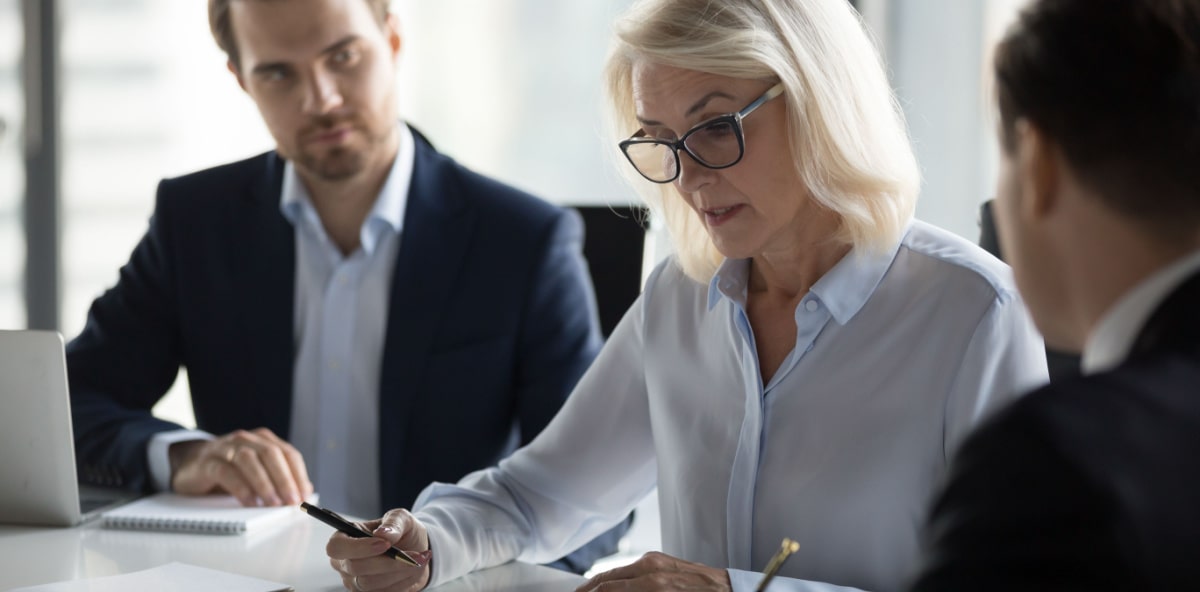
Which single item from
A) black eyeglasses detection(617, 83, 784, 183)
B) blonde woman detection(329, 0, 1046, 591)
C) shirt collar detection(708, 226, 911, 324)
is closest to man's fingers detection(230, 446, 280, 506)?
blonde woman detection(329, 0, 1046, 591)

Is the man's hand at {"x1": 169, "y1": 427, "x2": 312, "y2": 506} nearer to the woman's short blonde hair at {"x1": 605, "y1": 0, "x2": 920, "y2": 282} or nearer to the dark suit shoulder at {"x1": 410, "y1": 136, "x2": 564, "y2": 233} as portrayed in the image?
the dark suit shoulder at {"x1": 410, "y1": 136, "x2": 564, "y2": 233}

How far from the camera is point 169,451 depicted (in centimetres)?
209

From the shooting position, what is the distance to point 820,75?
5.28 feet

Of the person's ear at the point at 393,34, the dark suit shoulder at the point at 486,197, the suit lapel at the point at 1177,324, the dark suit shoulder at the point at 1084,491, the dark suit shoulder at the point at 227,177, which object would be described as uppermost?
the person's ear at the point at 393,34

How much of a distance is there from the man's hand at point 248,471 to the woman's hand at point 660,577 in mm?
A: 676

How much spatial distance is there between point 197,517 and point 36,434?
0.26 meters

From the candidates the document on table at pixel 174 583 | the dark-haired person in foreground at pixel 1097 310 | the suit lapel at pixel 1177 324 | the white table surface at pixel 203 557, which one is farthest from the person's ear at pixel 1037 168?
the document on table at pixel 174 583

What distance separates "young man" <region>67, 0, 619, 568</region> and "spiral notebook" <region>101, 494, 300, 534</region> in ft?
1.23

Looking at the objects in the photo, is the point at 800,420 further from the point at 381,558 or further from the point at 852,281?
the point at 381,558

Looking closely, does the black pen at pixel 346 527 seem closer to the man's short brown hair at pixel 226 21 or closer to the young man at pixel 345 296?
the young man at pixel 345 296

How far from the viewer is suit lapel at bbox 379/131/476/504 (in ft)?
7.75

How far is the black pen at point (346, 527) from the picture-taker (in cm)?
152

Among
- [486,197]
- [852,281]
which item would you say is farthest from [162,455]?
[852,281]

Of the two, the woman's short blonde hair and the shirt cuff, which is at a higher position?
the woman's short blonde hair
